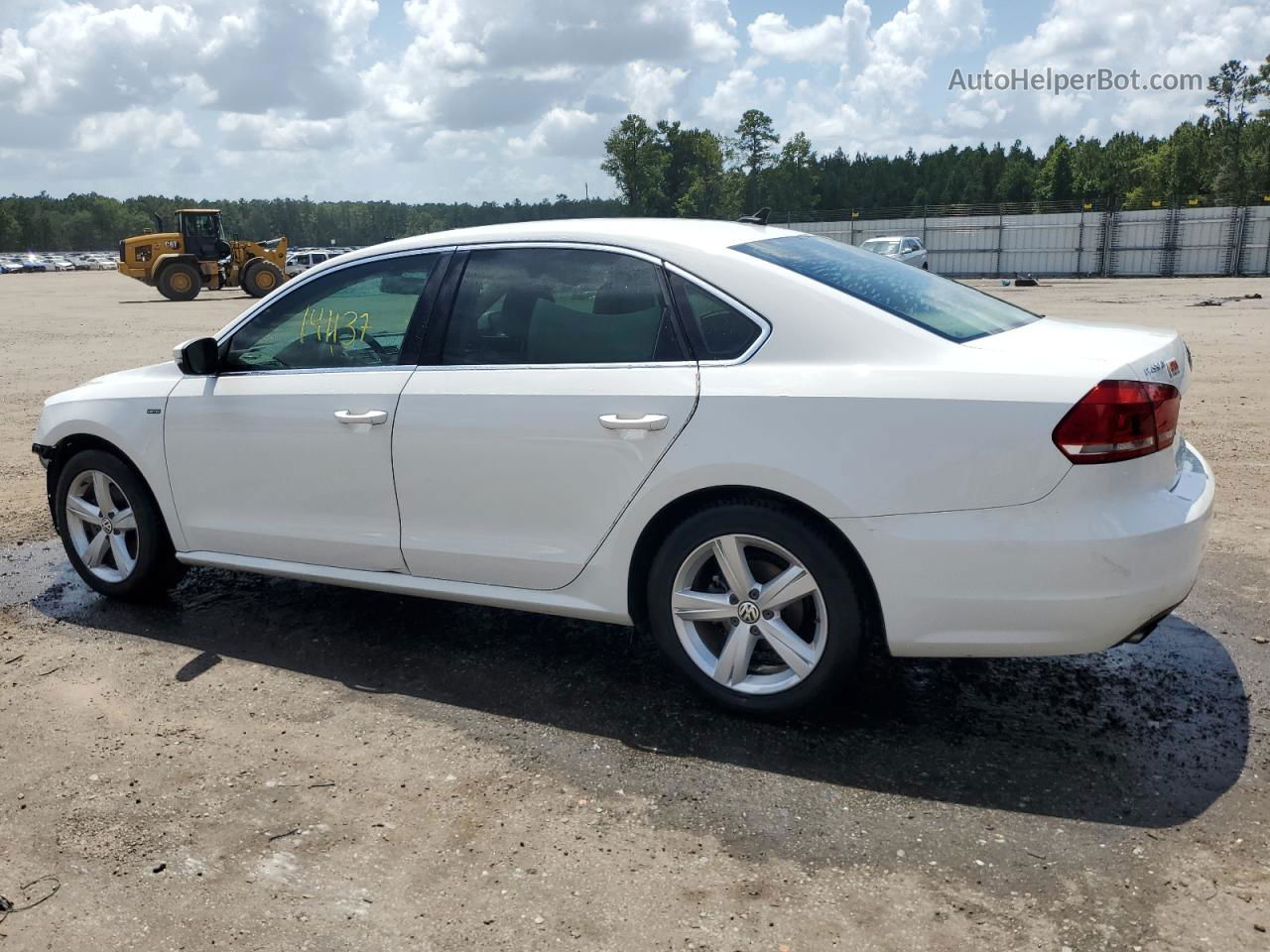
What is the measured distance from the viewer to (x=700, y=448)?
3494mm

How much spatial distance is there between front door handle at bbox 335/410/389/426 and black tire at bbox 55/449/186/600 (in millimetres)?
1327

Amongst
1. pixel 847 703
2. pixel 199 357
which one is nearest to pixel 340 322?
pixel 199 357

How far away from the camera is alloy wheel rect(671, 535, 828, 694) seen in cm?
351

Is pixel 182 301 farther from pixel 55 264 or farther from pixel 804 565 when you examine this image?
pixel 55 264

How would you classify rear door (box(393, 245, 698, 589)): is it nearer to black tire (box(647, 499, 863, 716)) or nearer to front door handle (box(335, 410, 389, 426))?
front door handle (box(335, 410, 389, 426))

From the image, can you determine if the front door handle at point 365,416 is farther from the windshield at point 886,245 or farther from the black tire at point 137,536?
the windshield at point 886,245

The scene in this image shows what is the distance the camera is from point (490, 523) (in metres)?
3.98

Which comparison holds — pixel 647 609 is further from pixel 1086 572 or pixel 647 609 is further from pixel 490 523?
pixel 1086 572

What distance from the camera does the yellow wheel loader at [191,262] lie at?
3341 centimetres

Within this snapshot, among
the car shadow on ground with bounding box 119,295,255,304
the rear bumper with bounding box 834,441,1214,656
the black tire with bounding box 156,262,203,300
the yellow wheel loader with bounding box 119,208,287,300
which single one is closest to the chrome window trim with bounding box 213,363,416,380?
the rear bumper with bounding box 834,441,1214,656

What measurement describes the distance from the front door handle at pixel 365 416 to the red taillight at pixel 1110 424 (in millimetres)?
2412

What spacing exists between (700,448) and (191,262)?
112 feet

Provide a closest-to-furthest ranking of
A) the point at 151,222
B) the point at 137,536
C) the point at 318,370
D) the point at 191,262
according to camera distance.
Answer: the point at 318,370, the point at 137,536, the point at 191,262, the point at 151,222

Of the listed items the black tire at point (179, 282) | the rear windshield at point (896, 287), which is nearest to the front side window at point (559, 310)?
the rear windshield at point (896, 287)
